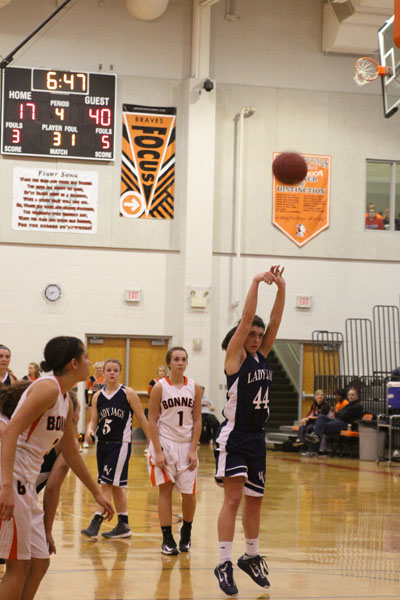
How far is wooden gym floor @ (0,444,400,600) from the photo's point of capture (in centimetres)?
552

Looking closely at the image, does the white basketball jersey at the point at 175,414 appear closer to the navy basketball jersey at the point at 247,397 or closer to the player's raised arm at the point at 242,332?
the navy basketball jersey at the point at 247,397

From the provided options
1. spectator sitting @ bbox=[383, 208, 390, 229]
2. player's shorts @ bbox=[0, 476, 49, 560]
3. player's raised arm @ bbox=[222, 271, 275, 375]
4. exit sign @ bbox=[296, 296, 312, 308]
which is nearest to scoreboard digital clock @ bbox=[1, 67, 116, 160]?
exit sign @ bbox=[296, 296, 312, 308]

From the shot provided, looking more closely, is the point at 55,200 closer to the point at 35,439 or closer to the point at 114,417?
the point at 114,417

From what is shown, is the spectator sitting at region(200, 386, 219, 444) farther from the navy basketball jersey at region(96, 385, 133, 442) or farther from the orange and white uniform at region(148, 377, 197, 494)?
the orange and white uniform at region(148, 377, 197, 494)

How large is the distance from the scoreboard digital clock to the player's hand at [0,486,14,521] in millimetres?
16844

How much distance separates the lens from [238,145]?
20703 mm

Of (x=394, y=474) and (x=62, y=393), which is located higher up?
(x=62, y=393)

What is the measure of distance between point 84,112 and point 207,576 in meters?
15.3

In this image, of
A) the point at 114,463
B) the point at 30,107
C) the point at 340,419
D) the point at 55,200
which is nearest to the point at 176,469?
the point at 114,463

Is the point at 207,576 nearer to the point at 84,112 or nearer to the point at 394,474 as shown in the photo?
the point at 394,474

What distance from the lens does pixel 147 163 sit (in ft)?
66.7

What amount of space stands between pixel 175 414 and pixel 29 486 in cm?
335

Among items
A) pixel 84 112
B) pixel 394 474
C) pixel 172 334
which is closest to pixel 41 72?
pixel 84 112

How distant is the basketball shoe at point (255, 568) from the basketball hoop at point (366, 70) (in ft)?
28.7
